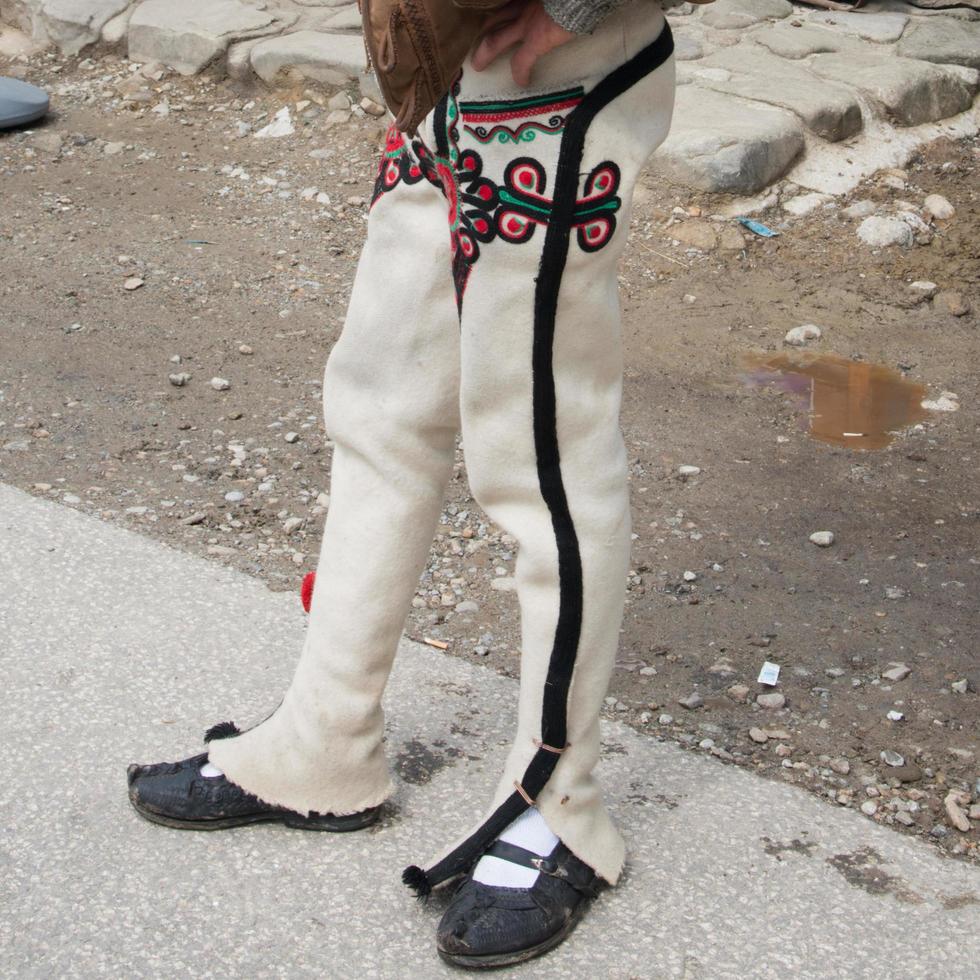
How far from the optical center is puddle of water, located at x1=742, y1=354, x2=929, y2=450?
3459 millimetres

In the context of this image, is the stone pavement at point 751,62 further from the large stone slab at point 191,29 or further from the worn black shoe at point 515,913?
the worn black shoe at point 515,913

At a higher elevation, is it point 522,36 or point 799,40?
point 522,36

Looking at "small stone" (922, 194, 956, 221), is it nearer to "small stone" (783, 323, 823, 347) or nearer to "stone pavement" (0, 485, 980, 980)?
"small stone" (783, 323, 823, 347)

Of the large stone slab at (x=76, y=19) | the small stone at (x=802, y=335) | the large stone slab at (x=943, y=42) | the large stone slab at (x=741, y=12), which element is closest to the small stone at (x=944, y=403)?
the small stone at (x=802, y=335)

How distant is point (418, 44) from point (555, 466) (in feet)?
1.63

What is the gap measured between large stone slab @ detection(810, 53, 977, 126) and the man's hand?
12.6 ft

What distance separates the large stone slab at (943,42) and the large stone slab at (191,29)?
2.52m

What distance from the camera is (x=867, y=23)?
5504mm

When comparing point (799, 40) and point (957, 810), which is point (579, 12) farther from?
point (799, 40)

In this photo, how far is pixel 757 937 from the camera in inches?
68.2

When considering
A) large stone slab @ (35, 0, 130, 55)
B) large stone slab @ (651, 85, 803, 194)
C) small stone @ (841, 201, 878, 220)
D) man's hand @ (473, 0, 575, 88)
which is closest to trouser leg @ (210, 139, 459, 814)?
man's hand @ (473, 0, 575, 88)

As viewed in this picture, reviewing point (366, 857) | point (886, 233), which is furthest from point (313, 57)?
point (366, 857)

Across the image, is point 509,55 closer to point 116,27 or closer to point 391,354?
point 391,354

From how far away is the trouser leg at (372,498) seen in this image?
164cm
